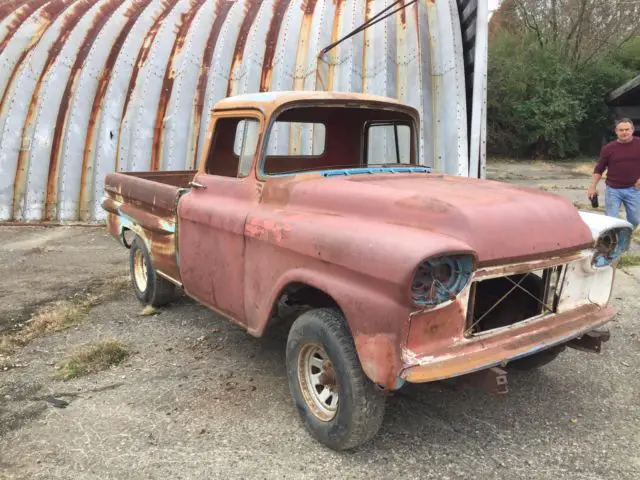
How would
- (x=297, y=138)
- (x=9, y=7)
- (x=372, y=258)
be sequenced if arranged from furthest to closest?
(x=9, y=7), (x=297, y=138), (x=372, y=258)

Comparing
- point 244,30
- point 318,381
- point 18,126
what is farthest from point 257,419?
point 244,30

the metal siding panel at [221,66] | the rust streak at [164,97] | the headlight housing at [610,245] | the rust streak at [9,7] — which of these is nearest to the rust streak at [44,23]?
the rust streak at [9,7]

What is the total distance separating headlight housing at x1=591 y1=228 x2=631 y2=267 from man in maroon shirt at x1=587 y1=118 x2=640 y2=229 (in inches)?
147

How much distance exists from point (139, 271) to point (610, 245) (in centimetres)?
414

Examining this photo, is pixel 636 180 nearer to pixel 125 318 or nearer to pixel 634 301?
pixel 634 301

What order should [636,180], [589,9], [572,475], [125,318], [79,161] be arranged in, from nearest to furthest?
[572,475], [125,318], [636,180], [79,161], [589,9]

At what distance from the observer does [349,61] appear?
9555 mm

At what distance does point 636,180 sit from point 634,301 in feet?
6.16

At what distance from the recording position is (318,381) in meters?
3.14

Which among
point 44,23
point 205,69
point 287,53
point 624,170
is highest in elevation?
point 44,23

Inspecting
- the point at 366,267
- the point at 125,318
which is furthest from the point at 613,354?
the point at 125,318

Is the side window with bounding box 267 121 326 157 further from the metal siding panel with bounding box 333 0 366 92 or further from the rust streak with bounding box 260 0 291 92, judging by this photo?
the rust streak with bounding box 260 0 291 92

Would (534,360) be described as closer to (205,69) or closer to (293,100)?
(293,100)

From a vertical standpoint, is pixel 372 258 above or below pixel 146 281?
above
